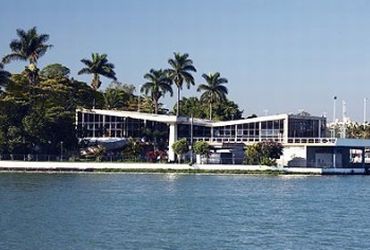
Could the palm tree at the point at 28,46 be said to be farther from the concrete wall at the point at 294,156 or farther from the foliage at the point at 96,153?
the concrete wall at the point at 294,156

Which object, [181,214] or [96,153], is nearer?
[181,214]

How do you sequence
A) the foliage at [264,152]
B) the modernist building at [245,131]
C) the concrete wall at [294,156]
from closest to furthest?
the foliage at [264,152], the concrete wall at [294,156], the modernist building at [245,131]

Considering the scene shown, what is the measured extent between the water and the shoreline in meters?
12.4

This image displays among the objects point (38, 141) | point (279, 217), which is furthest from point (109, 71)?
point (279, 217)

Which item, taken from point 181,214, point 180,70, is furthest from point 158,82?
point 181,214

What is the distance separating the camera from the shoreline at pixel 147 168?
90.9 metres

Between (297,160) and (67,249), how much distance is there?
226 feet

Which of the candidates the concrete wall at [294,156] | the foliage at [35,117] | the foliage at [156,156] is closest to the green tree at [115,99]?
the foliage at [35,117]

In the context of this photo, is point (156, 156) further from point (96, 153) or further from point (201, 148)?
point (96, 153)

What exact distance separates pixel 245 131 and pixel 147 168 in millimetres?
17416

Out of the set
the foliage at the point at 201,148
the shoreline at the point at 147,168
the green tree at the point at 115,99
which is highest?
the green tree at the point at 115,99

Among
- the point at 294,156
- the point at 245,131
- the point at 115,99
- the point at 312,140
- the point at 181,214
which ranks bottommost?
the point at 181,214

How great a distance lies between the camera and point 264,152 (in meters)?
93.7

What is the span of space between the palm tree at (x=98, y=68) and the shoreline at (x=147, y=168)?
82.5ft
